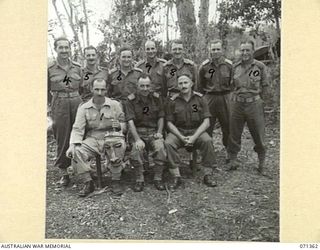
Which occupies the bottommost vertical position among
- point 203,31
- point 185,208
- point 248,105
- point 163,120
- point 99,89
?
point 185,208

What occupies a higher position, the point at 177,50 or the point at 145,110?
the point at 177,50

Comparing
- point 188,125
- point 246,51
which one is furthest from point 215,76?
point 188,125

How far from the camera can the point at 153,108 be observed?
375cm

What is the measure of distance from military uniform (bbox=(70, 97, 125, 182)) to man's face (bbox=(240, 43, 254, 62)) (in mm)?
1018

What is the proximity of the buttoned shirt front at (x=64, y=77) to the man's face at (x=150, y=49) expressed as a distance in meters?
0.54

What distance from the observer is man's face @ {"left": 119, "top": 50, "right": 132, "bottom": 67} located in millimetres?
3768

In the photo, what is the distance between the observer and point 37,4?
147 inches

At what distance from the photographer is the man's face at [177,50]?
376 cm

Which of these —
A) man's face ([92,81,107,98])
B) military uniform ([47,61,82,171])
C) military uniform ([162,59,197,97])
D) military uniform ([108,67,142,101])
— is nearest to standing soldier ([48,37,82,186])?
military uniform ([47,61,82,171])

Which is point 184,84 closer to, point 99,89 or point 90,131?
point 99,89

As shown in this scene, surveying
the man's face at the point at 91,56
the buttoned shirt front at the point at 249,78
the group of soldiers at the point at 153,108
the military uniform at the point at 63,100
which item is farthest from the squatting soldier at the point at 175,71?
the military uniform at the point at 63,100

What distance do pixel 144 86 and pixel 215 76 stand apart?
550 mm

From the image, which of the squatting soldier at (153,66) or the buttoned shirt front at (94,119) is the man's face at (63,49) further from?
the squatting soldier at (153,66)
